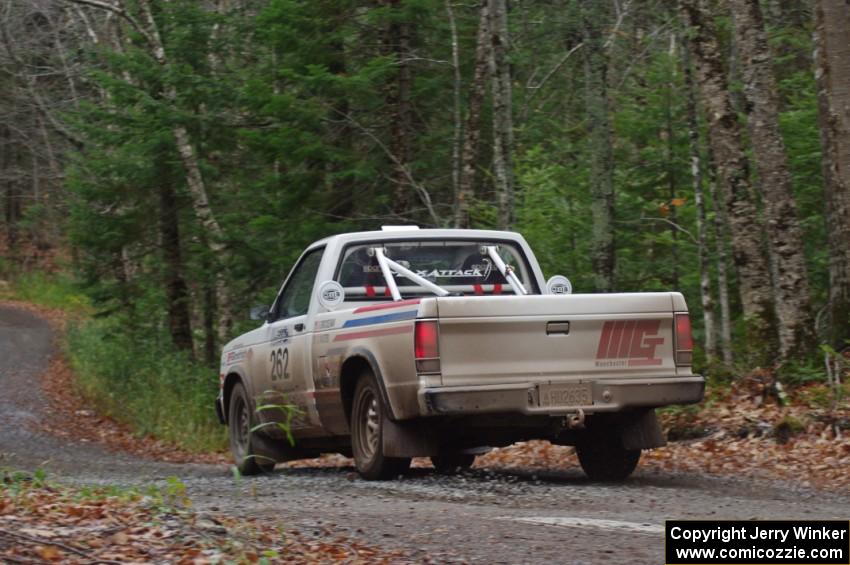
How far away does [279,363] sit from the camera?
12031mm

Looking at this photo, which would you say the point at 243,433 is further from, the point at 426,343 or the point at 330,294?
the point at 426,343

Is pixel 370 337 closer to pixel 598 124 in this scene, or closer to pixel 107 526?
pixel 107 526

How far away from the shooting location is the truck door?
11.4 meters

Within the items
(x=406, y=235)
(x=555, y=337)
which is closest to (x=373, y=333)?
(x=555, y=337)

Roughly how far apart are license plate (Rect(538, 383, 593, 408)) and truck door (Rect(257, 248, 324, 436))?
2502 millimetres

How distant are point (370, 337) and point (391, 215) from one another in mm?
10043

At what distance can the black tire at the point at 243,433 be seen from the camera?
506 inches

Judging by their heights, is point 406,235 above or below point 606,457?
above

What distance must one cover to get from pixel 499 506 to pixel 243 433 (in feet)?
17.3

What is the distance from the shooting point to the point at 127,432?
21.0m

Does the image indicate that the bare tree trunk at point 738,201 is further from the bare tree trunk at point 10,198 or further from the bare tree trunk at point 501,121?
the bare tree trunk at point 10,198

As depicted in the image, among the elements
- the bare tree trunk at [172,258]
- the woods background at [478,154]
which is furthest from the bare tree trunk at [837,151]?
the bare tree trunk at [172,258]

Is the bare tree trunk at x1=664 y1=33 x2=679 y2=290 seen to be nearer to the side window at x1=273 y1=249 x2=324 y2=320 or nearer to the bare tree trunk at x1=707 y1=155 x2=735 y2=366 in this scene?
the bare tree trunk at x1=707 y1=155 x2=735 y2=366

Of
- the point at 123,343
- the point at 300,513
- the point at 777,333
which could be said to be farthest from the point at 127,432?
the point at 300,513
